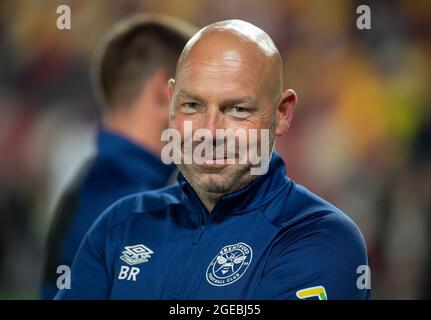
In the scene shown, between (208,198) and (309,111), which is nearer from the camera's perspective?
(208,198)

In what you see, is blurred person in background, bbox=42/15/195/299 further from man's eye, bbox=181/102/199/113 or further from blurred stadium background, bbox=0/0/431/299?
blurred stadium background, bbox=0/0/431/299

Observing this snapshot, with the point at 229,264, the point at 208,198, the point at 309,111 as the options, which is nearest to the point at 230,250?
the point at 229,264

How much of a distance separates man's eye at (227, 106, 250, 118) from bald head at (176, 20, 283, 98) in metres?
0.07

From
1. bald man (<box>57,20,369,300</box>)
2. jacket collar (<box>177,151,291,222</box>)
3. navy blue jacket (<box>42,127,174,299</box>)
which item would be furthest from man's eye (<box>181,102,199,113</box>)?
navy blue jacket (<box>42,127,174,299</box>)

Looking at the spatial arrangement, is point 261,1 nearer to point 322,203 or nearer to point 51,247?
point 51,247

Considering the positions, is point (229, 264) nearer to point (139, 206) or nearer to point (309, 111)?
point (139, 206)

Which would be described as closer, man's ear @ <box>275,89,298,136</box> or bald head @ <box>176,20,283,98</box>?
bald head @ <box>176,20,283,98</box>

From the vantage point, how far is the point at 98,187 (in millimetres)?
3064

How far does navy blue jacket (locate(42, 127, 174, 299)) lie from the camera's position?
2965mm

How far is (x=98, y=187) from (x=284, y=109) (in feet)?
4.08

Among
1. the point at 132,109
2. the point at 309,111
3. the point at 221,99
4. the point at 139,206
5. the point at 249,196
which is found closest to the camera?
the point at 221,99

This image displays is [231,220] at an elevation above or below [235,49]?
below

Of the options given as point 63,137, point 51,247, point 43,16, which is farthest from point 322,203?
point 43,16

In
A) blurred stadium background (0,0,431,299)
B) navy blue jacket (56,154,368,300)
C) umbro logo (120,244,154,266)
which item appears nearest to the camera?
navy blue jacket (56,154,368,300)
